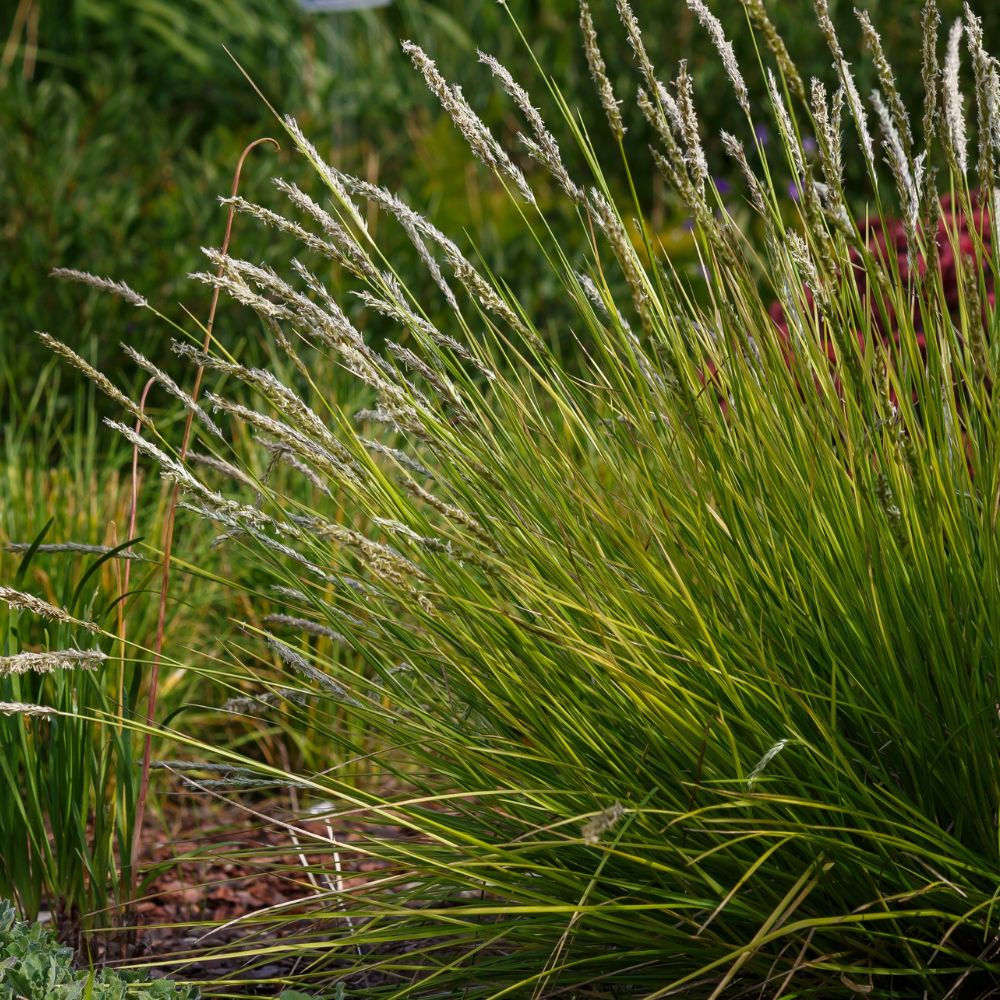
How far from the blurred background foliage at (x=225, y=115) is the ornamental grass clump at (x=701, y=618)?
7.71 feet

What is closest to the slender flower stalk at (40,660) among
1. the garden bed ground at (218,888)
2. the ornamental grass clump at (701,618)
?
the ornamental grass clump at (701,618)

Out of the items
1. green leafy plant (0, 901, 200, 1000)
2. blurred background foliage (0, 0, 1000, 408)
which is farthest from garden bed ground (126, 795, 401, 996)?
blurred background foliage (0, 0, 1000, 408)

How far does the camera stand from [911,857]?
5.83 feet

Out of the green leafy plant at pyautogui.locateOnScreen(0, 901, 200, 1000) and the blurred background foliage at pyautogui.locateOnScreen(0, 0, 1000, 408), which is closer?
the green leafy plant at pyautogui.locateOnScreen(0, 901, 200, 1000)

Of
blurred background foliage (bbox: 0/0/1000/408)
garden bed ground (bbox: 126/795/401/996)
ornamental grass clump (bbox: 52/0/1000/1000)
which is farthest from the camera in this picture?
blurred background foliage (bbox: 0/0/1000/408)

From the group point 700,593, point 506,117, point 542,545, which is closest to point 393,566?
point 542,545

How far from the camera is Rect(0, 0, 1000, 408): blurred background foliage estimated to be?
568cm

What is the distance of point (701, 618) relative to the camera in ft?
5.70

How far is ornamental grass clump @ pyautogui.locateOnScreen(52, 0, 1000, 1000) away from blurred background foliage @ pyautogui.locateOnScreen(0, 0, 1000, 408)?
92.6 inches

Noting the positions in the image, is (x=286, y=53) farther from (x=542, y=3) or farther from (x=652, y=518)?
(x=652, y=518)

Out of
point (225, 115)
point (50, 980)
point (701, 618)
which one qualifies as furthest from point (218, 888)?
point (225, 115)

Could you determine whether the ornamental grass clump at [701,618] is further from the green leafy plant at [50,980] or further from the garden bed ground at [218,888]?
the garden bed ground at [218,888]

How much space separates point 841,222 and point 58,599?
2.36m

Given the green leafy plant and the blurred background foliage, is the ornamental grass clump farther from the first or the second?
the blurred background foliage
